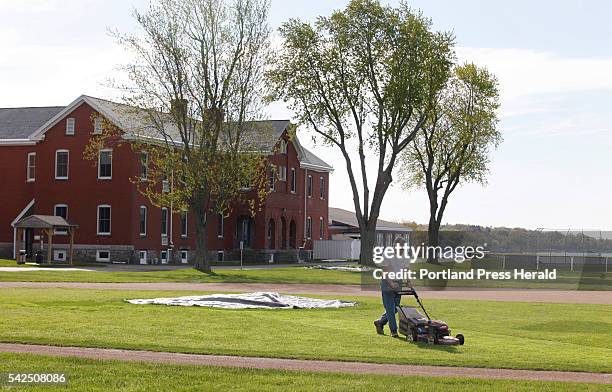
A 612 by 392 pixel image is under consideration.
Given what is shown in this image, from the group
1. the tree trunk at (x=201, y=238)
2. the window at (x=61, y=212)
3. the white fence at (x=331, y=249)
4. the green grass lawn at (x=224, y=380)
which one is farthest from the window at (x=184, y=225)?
the green grass lawn at (x=224, y=380)

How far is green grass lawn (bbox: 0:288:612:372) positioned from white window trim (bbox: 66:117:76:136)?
1373 inches

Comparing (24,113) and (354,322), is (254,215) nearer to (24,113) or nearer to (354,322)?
(24,113)

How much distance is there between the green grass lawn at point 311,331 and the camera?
18.4 metres

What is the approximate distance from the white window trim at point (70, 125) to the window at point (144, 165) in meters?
5.15

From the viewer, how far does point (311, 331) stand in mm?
22500

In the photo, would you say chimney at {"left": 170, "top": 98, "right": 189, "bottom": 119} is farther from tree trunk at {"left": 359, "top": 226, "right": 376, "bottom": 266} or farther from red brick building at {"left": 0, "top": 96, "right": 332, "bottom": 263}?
tree trunk at {"left": 359, "top": 226, "right": 376, "bottom": 266}

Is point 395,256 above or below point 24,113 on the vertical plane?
below

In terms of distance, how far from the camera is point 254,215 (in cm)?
7300

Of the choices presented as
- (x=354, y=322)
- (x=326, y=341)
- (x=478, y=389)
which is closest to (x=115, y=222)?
(x=354, y=322)

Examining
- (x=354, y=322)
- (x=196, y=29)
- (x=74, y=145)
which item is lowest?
(x=354, y=322)

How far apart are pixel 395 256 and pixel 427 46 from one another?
47015mm

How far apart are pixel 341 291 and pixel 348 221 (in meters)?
63.5

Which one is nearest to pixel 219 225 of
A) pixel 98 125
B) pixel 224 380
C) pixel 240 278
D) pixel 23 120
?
pixel 98 125

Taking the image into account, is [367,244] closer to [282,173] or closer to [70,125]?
[282,173]
